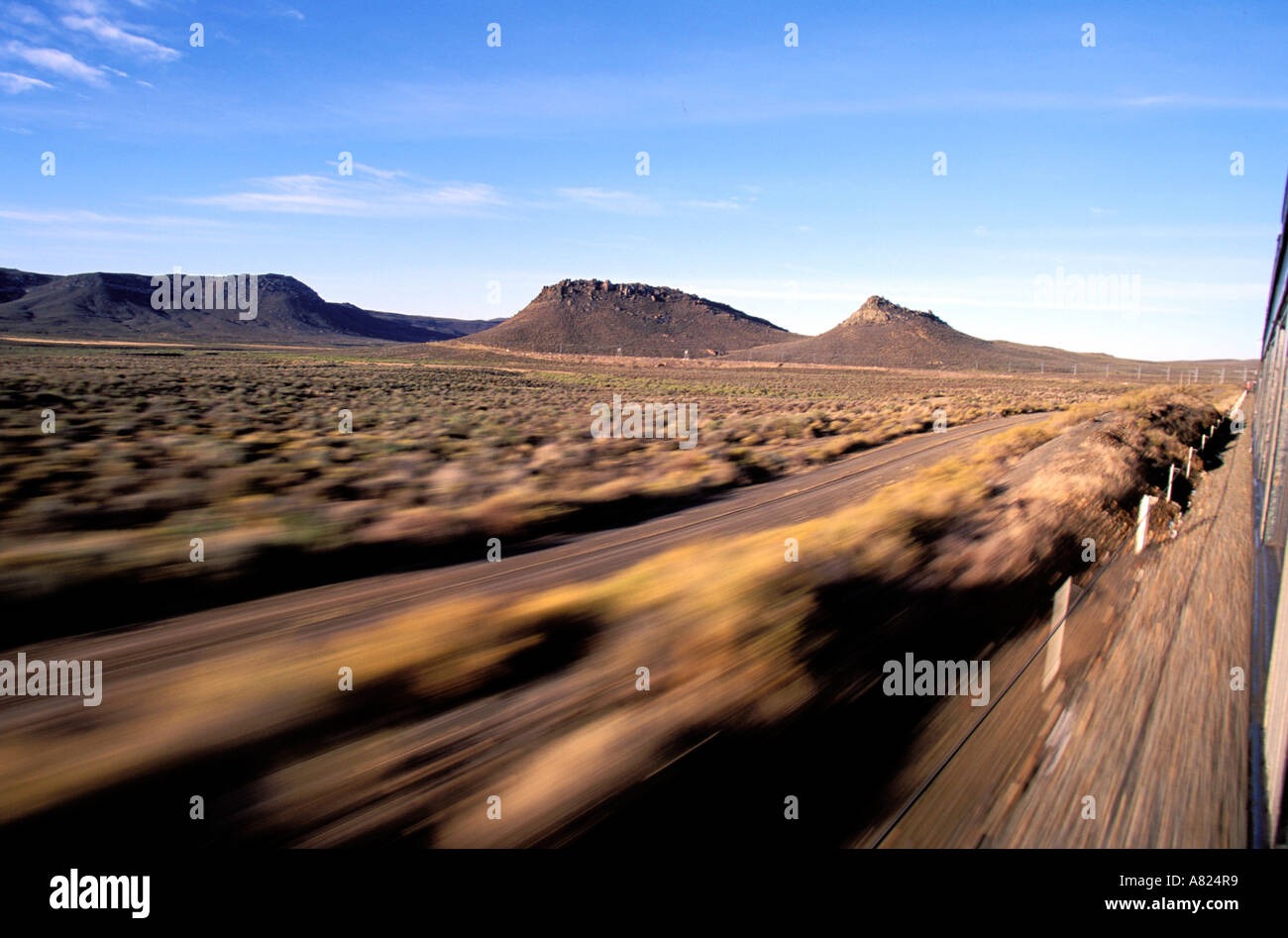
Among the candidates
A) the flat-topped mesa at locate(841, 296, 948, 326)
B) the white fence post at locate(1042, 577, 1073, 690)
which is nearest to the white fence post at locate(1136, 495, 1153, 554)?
the white fence post at locate(1042, 577, 1073, 690)

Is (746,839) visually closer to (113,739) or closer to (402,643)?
(402,643)

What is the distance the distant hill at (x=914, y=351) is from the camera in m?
110

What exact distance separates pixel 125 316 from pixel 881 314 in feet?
582

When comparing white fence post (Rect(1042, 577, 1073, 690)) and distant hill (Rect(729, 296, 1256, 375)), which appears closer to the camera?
white fence post (Rect(1042, 577, 1073, 690))

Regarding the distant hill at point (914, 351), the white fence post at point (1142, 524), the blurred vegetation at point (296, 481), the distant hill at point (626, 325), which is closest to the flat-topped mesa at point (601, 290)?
the distant hill at point (626, 325)

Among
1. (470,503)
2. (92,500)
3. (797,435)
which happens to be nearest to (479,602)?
(470,503)

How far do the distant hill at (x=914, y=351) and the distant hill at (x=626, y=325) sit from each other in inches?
732

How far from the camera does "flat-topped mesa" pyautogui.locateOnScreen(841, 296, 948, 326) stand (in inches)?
5221

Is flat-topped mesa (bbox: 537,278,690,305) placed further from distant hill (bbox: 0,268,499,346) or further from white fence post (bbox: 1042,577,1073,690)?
white fence post (bbox: 1042,577,1073,690)

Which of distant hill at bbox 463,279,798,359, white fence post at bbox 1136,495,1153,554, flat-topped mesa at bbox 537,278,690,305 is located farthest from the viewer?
flat-topped mesa at bbox 537,278,690,305

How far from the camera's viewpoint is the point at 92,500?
816 cm

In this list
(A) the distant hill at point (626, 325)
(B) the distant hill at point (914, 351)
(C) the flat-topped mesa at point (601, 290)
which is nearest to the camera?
(B) the distant hill at point (914, 351)

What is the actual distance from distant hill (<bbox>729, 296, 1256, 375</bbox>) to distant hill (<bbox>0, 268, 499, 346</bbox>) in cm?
11112

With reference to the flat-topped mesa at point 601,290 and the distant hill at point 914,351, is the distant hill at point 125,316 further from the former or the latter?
the distant hill at point 914,351
